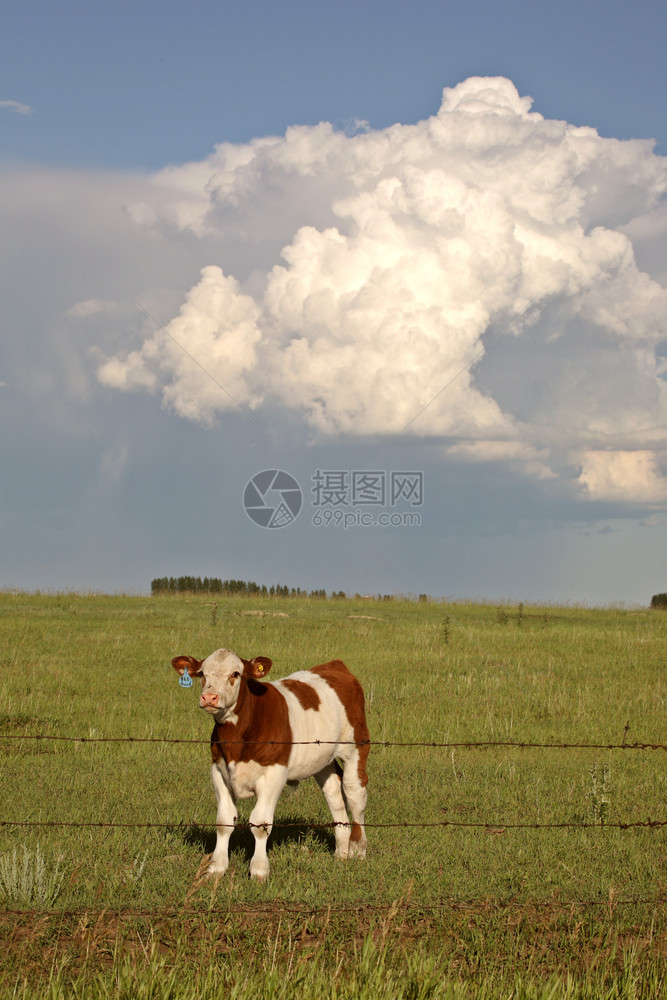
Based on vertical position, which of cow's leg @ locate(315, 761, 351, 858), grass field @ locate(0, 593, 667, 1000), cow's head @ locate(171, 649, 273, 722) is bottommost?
grass field @ locate(0, 593, 667, 1000)

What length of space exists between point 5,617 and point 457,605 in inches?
760

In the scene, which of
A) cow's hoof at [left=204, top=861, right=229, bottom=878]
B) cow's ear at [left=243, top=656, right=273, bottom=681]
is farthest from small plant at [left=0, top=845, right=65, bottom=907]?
cow's ear at [left=243, top=656, right=273, bottom=681]

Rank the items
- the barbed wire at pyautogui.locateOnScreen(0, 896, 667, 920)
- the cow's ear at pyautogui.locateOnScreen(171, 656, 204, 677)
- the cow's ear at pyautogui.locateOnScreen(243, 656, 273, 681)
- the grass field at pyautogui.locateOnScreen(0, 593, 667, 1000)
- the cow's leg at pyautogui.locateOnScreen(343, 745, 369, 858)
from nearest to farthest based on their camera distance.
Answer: the grass field at pyautogui.locateOnScreen(0, 593, 667, 1000), the barbed wire at pyautogui.locateOnScreen(0, 896, 667, 920), the cow's ear at pyautogui.locateOnScreen(171, 656, 204, 677), the cow's ear at pyautogui.locateOnScreen(243, 656, 273, 681), the cow's leg at pyautogui.locateOnScreen(343, 745, 369, 858)

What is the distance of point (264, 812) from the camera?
7484mm

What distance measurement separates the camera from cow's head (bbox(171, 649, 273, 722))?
739cm

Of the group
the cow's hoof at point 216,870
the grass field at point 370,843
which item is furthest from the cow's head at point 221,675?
the cow's hoof at point 216,870

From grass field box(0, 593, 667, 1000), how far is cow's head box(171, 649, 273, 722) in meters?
1.04

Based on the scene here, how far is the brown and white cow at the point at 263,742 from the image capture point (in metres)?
7.44

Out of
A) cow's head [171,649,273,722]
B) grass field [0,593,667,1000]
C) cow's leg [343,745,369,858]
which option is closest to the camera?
grass field [0,593,667,1000]

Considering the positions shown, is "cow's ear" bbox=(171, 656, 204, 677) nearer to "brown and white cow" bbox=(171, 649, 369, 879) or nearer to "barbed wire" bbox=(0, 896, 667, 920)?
"brown and white cow" bbox=(171, 649, 369, 879)

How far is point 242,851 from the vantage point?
8312 mm

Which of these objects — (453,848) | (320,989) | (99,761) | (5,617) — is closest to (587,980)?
(320,989)

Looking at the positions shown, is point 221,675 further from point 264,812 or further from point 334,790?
point 334,790

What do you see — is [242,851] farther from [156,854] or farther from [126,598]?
[126,598]
